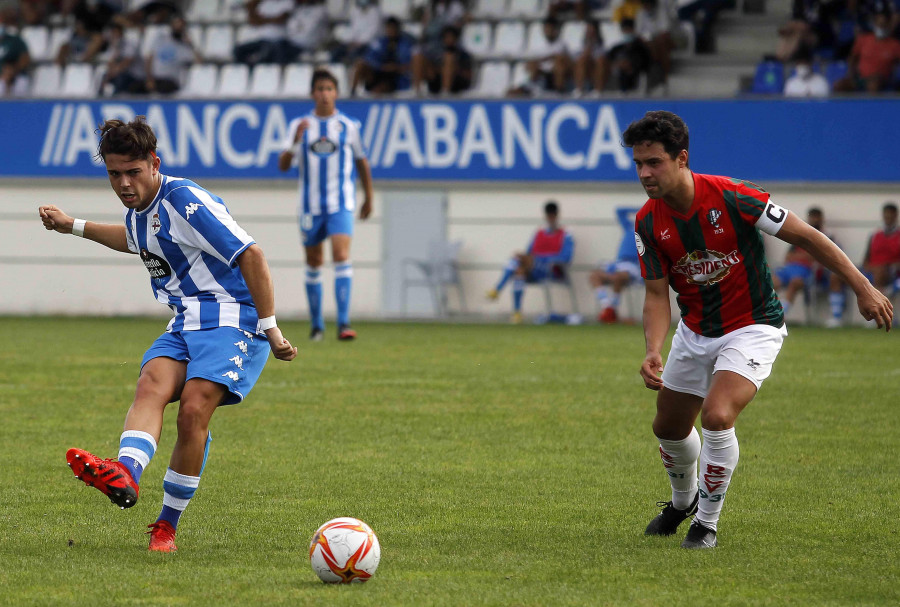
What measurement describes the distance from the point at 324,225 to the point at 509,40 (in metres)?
7.31

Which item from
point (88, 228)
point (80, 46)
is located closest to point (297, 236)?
point (80, 46)

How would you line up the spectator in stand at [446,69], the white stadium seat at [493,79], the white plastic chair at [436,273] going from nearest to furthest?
1. the white plastic chair at [436,273]
2. the spectator in stand at [446,69]
3. the white stadium seat at [493,79]

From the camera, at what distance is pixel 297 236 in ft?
61.0

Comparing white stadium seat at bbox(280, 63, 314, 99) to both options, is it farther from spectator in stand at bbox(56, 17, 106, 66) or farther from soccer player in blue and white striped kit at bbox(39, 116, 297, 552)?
soccer player in blue and white striped kit at bbox(39, 116, 297, 552)

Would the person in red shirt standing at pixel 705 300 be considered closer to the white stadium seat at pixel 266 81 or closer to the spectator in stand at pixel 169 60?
the white stadium seat at pixel 266 81

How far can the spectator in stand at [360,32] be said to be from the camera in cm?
1969

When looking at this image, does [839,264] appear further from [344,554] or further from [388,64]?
[388,64]

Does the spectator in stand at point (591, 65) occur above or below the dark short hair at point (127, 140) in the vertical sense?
below

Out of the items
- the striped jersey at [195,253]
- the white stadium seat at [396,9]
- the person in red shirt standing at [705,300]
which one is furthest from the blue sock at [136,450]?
the white stadium seat at [396,9]

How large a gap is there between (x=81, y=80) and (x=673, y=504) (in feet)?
55.6

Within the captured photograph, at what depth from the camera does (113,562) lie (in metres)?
4.69

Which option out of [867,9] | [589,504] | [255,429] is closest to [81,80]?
[867,9]

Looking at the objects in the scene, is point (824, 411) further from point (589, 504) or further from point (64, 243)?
point (64, 243)

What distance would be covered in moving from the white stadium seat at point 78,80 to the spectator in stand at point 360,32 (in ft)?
12.5
